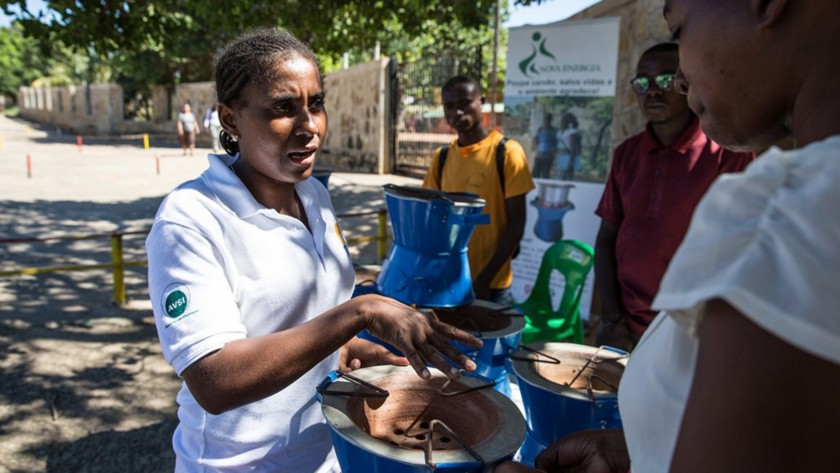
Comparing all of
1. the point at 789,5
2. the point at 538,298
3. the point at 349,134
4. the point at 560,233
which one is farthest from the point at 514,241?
the point at 349,134

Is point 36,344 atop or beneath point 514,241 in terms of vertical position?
beneath

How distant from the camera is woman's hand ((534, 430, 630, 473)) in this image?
115 centimetres

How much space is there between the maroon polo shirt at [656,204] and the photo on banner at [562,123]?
2.27 metres

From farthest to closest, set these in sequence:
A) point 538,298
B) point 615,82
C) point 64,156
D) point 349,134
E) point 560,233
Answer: point 64,156, point 349,134, point 560,233, point 615,82, point 538,298

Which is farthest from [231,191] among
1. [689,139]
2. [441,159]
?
[441,159]

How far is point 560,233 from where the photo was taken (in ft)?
16.8

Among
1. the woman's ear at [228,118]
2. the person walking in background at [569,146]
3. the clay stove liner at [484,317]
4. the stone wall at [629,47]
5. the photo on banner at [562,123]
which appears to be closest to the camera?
the woman's ear at [228,118]

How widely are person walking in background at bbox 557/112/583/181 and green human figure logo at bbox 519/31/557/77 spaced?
1.68 ft

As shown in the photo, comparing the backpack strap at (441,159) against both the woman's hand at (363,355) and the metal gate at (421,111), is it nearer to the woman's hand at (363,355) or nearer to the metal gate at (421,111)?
the woman's hand at (363,355)

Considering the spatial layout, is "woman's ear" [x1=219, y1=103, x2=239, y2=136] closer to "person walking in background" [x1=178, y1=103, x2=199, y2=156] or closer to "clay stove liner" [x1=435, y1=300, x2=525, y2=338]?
"clay stove liner" [x1=435, y1=300, x2=525, y2=338]

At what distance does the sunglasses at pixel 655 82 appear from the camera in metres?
2.62

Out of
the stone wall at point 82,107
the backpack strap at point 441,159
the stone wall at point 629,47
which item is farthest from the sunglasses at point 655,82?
the stone wall at point 82,107

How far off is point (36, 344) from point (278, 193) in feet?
14.1

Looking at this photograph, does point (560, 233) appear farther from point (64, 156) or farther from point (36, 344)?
point (64, 156)
